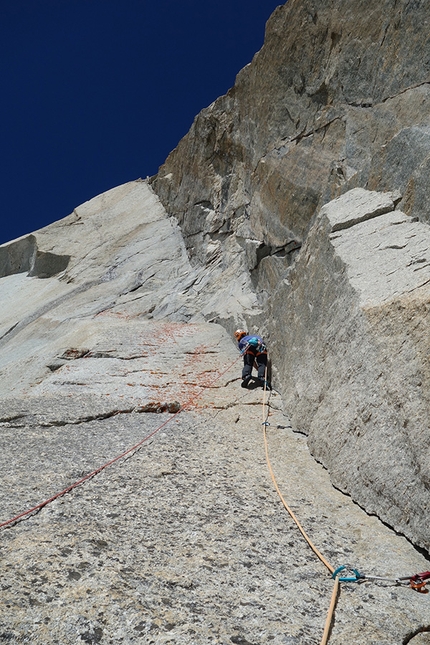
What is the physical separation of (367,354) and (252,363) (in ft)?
13.2

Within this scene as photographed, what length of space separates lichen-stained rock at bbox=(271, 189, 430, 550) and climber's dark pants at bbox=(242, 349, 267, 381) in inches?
26.5

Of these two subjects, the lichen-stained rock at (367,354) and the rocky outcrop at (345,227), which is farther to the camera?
the rocky outcrop at (345,227)

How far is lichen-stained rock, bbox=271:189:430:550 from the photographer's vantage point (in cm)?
449

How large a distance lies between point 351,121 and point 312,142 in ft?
4.74

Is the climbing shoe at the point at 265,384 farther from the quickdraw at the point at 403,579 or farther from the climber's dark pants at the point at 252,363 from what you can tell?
the quickdraw at the point at 403,579

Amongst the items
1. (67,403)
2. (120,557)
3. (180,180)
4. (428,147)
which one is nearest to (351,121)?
(428,147)

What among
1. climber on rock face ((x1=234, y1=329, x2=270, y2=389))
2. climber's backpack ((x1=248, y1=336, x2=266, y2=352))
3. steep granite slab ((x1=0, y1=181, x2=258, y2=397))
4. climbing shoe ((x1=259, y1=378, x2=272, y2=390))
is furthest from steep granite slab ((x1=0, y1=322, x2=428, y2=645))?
steep granite slab ((x1=0, y1=181, x2=258, y2=397))

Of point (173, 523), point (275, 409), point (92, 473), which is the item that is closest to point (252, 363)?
point (275, 409)

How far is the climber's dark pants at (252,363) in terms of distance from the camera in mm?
9078

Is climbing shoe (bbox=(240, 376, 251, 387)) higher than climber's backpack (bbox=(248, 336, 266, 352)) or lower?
lower

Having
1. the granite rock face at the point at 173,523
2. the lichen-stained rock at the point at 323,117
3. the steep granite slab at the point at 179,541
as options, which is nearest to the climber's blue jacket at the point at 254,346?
the granite rock face at the point at 173,523

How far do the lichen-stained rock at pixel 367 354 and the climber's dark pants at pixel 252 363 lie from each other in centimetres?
67

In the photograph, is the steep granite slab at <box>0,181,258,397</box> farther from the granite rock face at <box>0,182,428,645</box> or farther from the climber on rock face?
the climber on rock face

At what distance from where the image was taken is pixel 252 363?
9305mm
